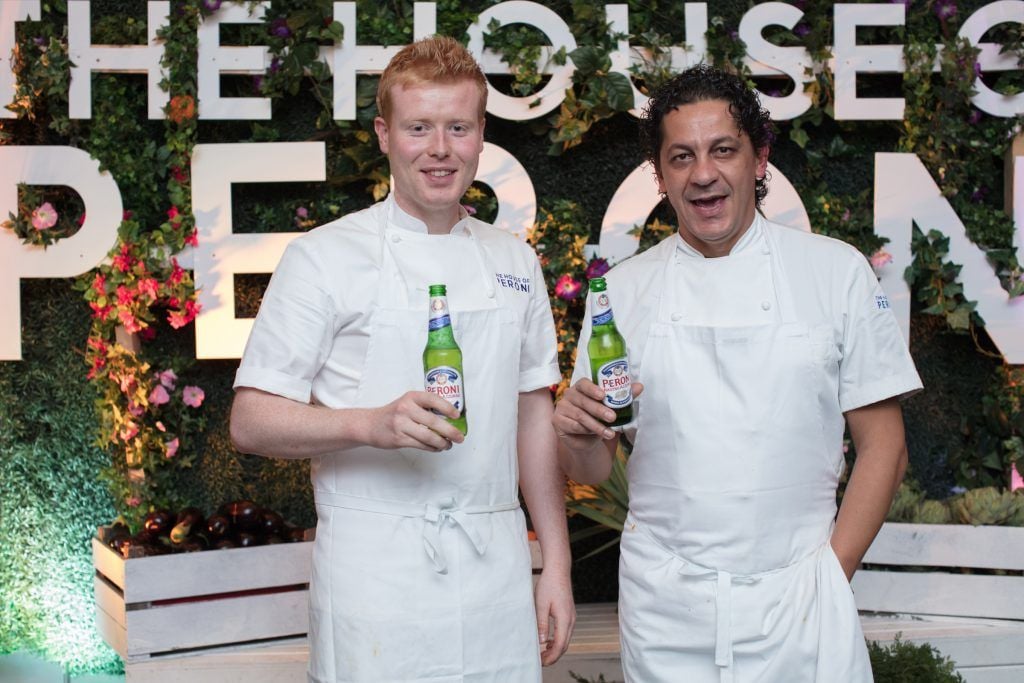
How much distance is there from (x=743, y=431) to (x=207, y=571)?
1.74m

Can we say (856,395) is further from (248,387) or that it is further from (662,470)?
(248,387)

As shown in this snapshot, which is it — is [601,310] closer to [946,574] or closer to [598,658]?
[598,658]

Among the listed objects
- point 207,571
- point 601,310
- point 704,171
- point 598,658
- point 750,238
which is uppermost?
point 704,171

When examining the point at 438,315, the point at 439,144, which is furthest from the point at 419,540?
the point at 439,144

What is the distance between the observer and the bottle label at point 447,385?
65.7 inches

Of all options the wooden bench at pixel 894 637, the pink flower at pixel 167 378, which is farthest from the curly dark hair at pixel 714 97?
the pink flower at pixel 167 378

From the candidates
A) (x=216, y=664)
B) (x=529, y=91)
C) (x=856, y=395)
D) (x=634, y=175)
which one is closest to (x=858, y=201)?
(x=634, y=175)

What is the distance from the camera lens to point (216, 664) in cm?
302

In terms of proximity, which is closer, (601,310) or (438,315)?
(438,315)

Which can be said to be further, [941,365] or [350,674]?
[941,365]

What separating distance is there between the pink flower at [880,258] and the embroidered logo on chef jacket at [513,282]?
6.17 ft

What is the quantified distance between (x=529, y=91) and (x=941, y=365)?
64.6 inches

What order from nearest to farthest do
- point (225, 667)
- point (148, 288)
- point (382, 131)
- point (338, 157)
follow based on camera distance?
1. point (382, 131)
2. point (225, 667)
3. point (148, 288)
4. point (338, 157)

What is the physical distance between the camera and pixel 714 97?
200cm
